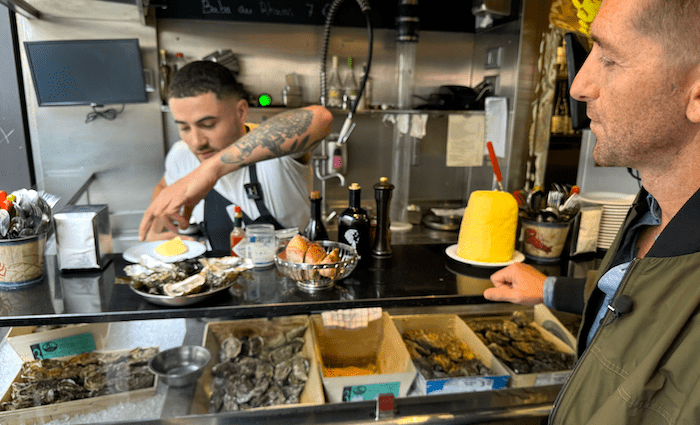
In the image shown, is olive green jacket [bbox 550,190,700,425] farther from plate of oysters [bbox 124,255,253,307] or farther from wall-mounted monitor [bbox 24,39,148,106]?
wall-mounted monitor [bbox 24,39,148,106]

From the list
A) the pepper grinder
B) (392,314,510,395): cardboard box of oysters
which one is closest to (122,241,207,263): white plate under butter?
the pepper grinder

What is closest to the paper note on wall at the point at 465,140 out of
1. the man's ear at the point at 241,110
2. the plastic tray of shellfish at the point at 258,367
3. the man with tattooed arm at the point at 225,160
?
the man with tattooed arm at the point at 225,160

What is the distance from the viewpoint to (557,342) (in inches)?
59.0

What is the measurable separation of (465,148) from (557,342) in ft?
7.62

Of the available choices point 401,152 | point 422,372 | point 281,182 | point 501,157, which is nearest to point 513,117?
point 501,157

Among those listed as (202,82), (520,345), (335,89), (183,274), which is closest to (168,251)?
(183,274)

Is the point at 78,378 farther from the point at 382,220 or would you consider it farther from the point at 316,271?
the point at 382,220

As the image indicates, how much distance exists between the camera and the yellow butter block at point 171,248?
135 cm

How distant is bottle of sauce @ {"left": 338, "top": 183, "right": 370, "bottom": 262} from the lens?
4.55 ft

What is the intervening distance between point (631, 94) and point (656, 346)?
0.44 m

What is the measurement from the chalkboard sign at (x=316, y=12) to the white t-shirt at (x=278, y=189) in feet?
4.43

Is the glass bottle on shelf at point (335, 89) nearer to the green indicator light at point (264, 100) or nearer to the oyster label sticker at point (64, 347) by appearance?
the green indicator light at point (264, 100)

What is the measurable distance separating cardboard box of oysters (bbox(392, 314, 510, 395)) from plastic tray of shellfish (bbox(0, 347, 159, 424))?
77 cm

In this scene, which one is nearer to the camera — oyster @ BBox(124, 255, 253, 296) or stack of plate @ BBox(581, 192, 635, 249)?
oyster @ BBox(124, 255, 253, 296)
